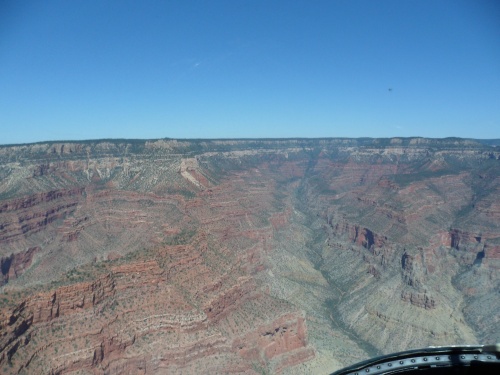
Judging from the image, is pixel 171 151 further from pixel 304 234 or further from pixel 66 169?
pixel 304 234

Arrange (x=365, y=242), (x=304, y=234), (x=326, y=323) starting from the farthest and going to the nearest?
(x=304, y=234) → (x=365, y=242) → (x=326, y=323)

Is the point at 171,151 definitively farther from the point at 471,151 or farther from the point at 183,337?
the point at 471,151

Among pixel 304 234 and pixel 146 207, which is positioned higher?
pixel 146 207

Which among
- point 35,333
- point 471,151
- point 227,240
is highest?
point 471,151

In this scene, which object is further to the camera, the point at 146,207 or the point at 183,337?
the point at 146,207

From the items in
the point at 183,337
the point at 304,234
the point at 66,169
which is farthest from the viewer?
the point at 66,169

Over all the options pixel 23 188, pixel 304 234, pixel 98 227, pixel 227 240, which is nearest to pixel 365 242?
pixel 304 234
